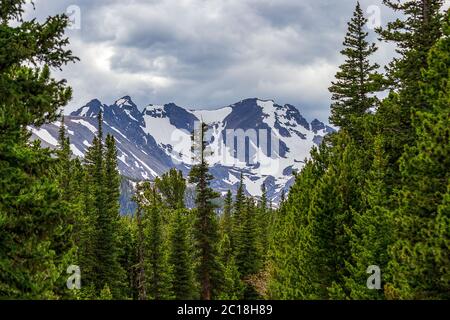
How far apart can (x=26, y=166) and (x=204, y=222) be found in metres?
28.4

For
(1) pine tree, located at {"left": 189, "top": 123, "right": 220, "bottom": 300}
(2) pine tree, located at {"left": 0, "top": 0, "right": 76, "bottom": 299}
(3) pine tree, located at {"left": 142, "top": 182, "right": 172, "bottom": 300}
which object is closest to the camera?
(2) pine tree, located at {"left": 0, "top": 0, "right": 76, "bottom": 299}

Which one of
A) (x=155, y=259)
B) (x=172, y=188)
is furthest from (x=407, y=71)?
(x=172, y=188)

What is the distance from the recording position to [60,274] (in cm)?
1198

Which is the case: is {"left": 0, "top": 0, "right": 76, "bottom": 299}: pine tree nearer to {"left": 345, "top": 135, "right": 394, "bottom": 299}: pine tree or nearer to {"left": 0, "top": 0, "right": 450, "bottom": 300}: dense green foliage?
{"left": 0, "top": 0, "right": 450, "bottom": 300}: dense green foliage

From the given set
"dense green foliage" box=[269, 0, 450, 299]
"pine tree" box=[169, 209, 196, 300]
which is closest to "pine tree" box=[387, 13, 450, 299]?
"dense green foliage" box=[269, 0, 450, 299]

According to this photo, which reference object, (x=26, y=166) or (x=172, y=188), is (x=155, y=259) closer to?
(x=172, y=188)

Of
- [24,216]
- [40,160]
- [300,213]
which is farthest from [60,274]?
[300,213]

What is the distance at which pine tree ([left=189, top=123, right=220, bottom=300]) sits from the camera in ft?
124

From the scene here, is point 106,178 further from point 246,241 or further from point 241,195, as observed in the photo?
point 241,195

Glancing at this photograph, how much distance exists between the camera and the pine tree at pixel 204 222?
124ft

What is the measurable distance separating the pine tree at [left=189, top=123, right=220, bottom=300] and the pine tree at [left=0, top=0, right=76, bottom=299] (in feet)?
84.2

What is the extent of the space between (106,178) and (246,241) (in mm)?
18692

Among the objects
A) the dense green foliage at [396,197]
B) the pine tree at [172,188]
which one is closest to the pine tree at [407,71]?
the dense green foliage at [396,197]

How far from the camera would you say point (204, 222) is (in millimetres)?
39062
